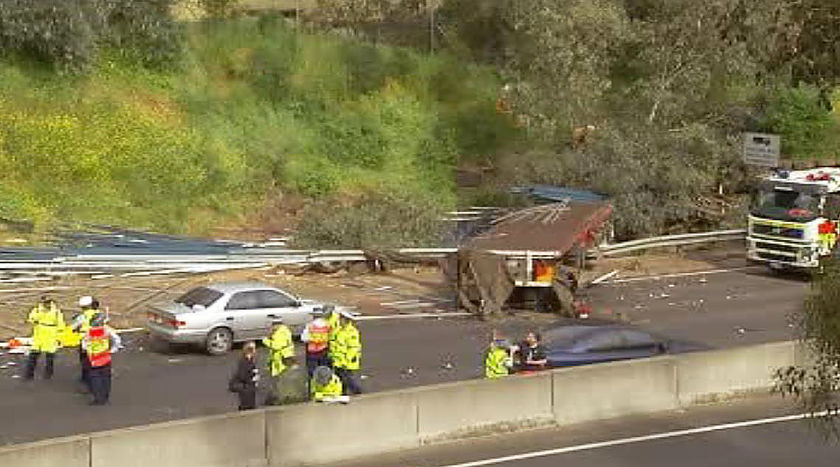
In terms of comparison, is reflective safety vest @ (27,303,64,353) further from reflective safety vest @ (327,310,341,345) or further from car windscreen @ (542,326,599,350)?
car windscreen @ (542,326,599,350)

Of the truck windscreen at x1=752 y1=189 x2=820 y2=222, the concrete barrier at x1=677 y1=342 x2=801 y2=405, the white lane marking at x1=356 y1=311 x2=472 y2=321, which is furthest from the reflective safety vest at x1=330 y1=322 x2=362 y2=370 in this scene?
the truck windscreen at x1=752 y1=189 x2=820 y2=222

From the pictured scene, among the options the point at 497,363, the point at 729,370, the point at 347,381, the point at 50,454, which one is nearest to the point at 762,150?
the point at 729,370

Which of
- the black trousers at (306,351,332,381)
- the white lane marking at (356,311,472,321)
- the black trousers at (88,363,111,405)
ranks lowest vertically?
the white lane marking at (356,311,472,321)

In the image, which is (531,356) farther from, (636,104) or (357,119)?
(357,119)

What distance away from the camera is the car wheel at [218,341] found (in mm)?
24297

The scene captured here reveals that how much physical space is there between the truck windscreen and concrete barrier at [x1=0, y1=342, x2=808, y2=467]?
10903 millimetres

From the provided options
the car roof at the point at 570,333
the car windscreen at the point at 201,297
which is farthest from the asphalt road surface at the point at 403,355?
the car roof at the point at 570,333

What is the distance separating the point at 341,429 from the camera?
17.6 m

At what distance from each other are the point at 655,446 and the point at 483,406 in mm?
2378

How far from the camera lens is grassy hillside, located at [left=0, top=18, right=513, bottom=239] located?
35875mm

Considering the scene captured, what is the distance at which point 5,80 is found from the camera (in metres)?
38.3

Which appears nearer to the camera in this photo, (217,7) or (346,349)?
(346,349)

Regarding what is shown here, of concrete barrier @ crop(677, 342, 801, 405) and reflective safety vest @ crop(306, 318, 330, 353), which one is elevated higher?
reflective safety vest @ crop(306, 318, 330, 353)

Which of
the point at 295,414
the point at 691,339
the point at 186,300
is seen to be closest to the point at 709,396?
the point at 691,339
